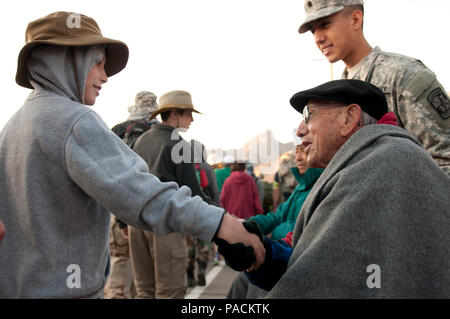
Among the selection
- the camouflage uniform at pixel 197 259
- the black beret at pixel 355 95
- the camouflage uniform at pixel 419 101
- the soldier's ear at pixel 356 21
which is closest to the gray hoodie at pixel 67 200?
the black beret at pixel 355 95

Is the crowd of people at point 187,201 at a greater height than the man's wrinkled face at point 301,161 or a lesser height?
greater

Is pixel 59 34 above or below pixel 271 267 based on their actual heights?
above

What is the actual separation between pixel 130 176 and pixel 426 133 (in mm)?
1885

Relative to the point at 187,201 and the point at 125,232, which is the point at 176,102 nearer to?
the point at 125,232

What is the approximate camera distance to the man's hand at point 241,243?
1969mm

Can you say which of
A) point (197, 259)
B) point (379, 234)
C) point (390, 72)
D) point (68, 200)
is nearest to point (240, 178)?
point (197, 259)

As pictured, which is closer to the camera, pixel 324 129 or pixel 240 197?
pixel 324 129

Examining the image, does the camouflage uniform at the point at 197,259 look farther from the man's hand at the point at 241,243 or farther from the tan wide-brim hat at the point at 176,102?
the man's hand at the point at 241,243

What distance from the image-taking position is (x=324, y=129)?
93.8 inches

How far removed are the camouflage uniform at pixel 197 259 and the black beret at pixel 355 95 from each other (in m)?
5.38

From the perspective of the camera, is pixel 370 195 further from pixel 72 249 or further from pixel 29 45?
pixel 29 45

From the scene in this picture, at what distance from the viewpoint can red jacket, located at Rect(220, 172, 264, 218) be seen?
820 centimetres

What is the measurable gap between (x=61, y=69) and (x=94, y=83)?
0.66ft
